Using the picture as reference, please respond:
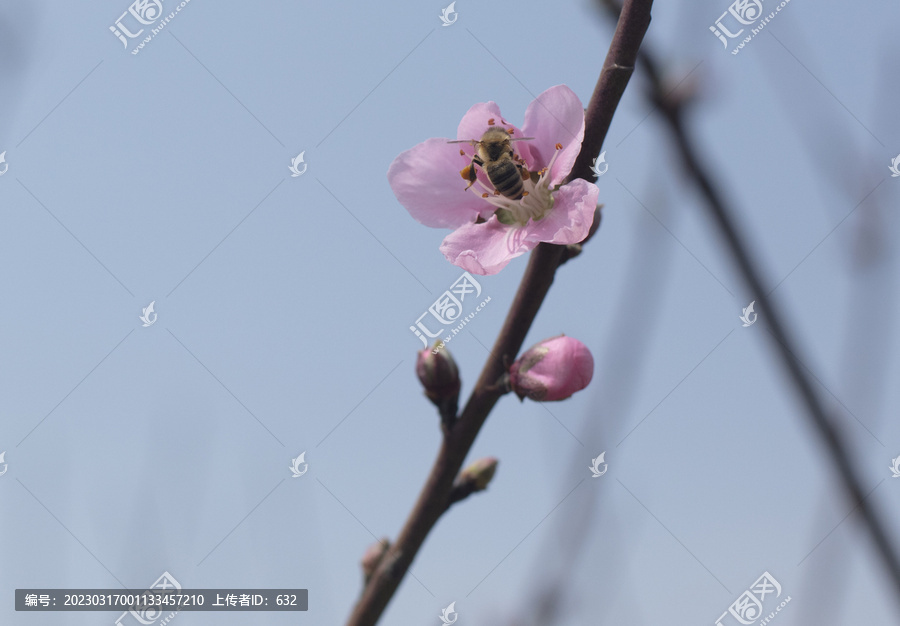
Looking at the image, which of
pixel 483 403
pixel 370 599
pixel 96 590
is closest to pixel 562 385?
pixel 483 403

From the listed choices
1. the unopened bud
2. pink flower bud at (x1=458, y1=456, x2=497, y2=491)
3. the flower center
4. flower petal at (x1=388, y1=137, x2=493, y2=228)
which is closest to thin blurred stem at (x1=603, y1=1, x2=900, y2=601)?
the flower center

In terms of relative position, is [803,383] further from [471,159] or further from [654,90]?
[471,159]

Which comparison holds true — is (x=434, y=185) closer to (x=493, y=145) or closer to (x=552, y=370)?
(x=493, y=145)

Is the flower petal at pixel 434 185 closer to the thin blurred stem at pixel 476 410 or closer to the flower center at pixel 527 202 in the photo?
the flower center at pixel 527 202

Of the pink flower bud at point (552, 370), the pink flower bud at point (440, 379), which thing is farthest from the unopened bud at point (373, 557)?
the pink flower bud at point (552, 370)

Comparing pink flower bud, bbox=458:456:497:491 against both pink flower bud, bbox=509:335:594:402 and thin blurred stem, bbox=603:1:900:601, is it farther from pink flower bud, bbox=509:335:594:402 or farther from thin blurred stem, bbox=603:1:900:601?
thin blurred stem, bbox=603:1:900:601

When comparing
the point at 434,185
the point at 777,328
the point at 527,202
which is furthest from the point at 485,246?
the point at 777,328
